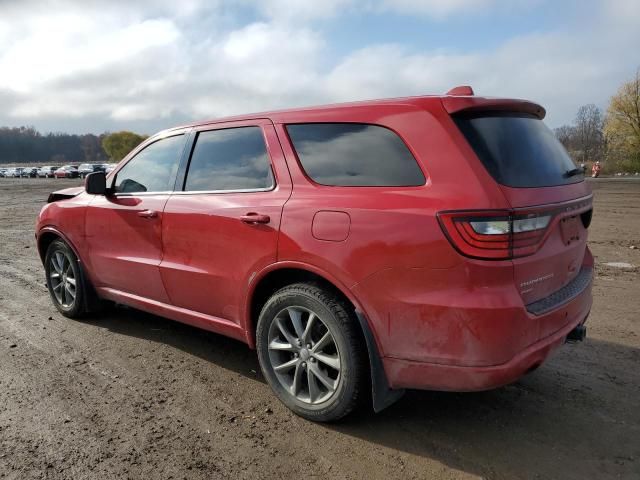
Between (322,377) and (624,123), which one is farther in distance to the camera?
(624,123)

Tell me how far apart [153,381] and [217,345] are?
2.56 ft

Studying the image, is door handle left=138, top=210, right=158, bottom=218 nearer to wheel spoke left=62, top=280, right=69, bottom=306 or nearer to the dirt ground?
the dirt ground

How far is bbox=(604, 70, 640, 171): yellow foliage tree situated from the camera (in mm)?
49375

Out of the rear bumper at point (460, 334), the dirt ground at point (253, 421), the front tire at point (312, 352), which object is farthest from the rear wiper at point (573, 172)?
the front tire at point (312, 352)

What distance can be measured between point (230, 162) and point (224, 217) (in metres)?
0.45

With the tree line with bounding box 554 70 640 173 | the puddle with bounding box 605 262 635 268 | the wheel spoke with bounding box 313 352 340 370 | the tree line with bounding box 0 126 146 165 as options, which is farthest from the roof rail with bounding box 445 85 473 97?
the tree line with bounding box 0 126 146 165

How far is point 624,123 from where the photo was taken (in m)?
51.2

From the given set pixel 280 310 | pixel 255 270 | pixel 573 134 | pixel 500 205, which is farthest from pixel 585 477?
pixel 573 134

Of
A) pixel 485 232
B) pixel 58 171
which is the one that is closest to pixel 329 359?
pixel 485 232

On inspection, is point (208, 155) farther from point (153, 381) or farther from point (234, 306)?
point (153, 381)

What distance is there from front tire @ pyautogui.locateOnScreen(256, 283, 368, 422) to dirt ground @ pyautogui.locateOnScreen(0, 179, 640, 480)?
15cm

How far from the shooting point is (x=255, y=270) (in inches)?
126

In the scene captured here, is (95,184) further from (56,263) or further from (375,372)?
(375,372)

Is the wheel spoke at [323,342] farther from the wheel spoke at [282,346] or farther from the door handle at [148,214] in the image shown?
the door handle at [148,214]
